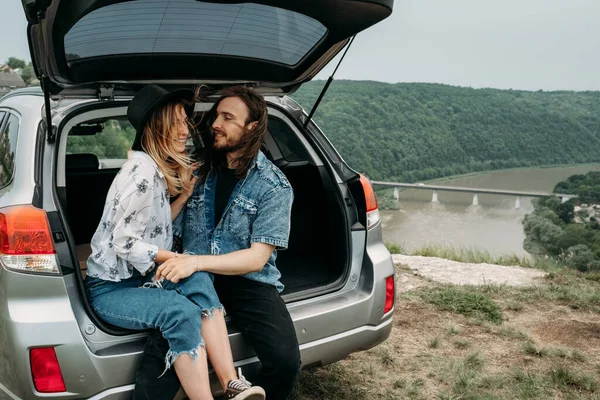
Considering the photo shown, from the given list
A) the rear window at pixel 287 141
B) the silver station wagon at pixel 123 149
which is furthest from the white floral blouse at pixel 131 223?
the rear window at pixel 287 141

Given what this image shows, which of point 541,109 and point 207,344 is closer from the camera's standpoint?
point 207,344

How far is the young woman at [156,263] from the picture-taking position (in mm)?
2074

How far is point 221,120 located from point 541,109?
Result: 64.4 meters

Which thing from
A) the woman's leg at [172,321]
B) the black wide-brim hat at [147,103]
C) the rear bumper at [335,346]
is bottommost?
the rear bumper at [335,346]

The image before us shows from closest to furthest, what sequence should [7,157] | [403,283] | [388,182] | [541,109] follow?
[7,157] < [403,283] < [388,182] < [541,109]

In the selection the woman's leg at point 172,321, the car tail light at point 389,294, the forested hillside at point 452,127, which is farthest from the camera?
the forested hillside at point 452,127

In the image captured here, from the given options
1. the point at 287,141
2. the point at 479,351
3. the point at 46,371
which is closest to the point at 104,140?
the point at 287,141

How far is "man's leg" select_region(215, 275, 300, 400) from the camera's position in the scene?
2287 mm

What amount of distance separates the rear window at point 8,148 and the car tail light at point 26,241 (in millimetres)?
256

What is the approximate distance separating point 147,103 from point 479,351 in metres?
2.56

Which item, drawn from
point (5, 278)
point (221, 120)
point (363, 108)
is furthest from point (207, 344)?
point (363, 108)

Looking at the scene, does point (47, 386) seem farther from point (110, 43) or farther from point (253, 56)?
point (253, 56)

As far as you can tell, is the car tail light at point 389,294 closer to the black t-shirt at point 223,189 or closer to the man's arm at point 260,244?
the man's arm at point 260,244

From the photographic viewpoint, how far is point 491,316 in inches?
175
